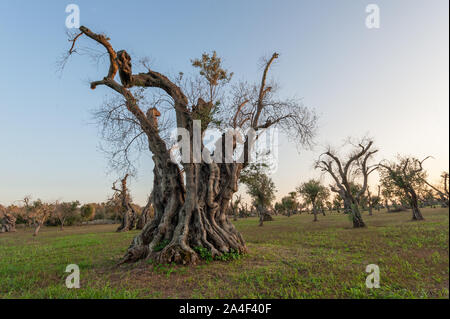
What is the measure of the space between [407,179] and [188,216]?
25484 millimetres

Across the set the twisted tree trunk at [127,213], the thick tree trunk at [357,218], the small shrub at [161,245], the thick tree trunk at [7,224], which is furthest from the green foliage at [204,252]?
the thick tree trunk at [7,224]

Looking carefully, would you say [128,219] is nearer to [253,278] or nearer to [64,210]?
[64,210]

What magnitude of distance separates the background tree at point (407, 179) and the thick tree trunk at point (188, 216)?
20716 mm

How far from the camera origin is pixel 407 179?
2264cm

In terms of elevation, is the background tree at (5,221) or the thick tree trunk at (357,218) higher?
the thick tree trunk at (357,218)

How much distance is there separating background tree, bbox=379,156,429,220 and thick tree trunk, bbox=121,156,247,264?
816 inches

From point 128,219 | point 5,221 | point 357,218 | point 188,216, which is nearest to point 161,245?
point 188,216

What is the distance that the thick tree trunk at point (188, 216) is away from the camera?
8.09 meters

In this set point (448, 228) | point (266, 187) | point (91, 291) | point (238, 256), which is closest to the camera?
point (448, 228)

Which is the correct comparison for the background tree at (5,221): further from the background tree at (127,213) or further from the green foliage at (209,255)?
the green foliage at (209,255)
